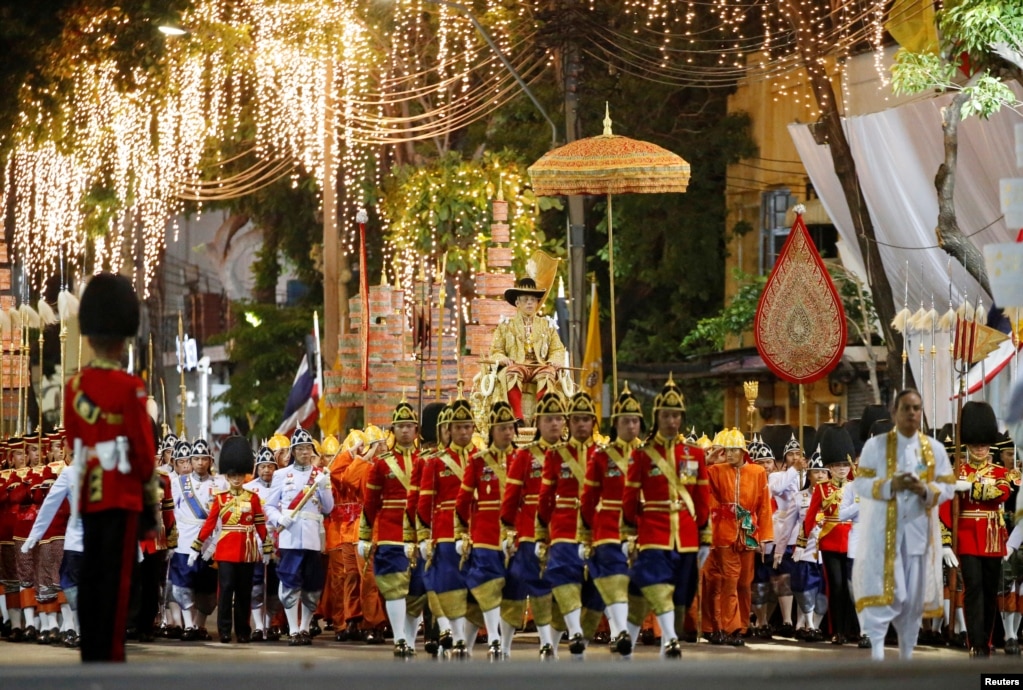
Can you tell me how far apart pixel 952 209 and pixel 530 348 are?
17.2ft

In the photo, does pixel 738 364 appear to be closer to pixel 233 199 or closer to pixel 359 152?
pixel 359 152

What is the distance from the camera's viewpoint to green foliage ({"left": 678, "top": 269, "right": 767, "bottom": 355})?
3609 cm

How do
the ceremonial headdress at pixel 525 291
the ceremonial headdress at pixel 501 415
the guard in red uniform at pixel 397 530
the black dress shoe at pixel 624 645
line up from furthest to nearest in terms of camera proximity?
the ceremonial headdress at pixel 525 291, the guard in red uniform at pixel 397 530, the ceremonial headdress at pixel 501 415, the black dress shoe at pixel 624 645

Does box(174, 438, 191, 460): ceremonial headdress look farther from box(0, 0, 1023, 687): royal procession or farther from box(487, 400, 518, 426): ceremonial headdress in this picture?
box(487, 400, 518, 426): ceremonial headdress

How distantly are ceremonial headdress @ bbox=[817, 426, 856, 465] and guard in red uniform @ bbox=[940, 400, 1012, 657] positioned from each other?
206 cm

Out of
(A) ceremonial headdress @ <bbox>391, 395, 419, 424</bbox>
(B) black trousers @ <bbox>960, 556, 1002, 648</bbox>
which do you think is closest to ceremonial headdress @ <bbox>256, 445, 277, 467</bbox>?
→ (A) ceremonial headdress @ <bbox>391, 395, 419, 424</bbox>

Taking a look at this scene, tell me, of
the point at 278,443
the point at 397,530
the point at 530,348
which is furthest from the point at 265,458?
the point at 397,530

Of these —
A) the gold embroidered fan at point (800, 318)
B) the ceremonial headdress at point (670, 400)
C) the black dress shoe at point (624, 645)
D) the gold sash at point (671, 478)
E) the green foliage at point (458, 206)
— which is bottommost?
the black dress shoe at point (624, 645)

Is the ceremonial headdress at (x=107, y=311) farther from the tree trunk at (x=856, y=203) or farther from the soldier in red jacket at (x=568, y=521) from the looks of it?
the tree trunk at (x=856, y=203)

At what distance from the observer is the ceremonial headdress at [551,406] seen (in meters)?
15.7

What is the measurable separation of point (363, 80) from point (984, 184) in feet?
43.7

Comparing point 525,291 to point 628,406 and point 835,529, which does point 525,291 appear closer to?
point 835,529

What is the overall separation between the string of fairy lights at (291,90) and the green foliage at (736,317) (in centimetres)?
349

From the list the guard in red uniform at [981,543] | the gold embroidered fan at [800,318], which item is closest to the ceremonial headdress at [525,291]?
the gold embroidered fan at [800,318]
